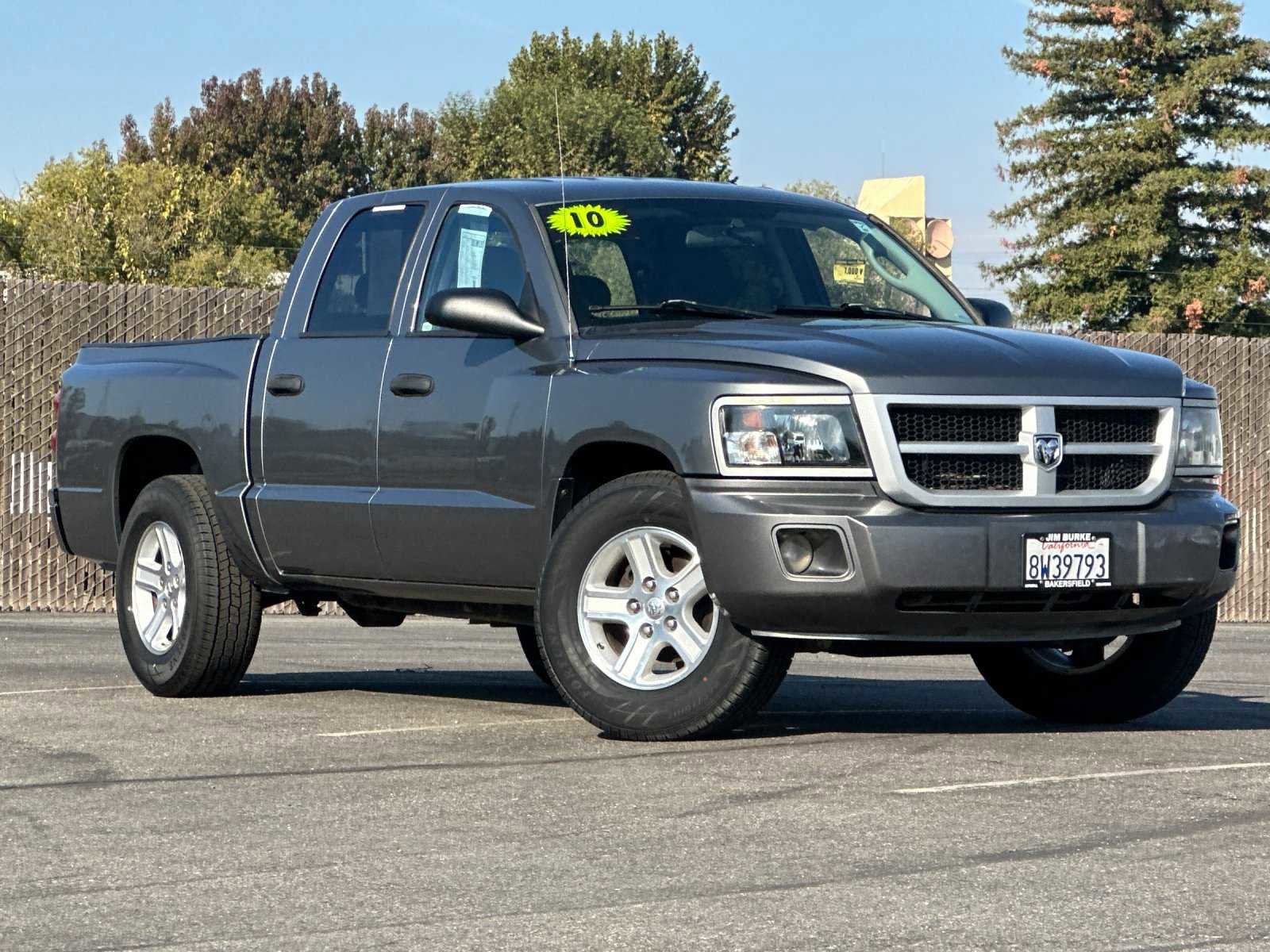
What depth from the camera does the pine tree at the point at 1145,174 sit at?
5628 centimetres

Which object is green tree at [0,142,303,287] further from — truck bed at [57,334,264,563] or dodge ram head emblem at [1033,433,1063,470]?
dodge ram head emblem at [1033,433,1063,470]

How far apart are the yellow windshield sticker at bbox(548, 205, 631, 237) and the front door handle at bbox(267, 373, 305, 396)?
1214 mm

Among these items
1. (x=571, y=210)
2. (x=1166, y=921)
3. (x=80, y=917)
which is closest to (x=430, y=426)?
(x=571, y=210)

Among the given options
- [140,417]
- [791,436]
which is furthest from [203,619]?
[791,436]

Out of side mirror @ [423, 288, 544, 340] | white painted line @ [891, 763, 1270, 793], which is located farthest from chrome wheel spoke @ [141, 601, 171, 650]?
white painted line @ [891, 763, 1270, 793]

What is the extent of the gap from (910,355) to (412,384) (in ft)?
6.46

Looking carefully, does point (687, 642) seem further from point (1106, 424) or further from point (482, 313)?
point (1106, 424)

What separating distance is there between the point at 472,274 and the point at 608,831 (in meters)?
3.21

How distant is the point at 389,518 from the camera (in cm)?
805

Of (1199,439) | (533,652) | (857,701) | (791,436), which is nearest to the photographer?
(791,436)

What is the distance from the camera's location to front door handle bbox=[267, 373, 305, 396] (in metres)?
8.50

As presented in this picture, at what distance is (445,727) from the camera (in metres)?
7.75

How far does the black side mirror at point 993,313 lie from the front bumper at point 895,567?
5.97 feet

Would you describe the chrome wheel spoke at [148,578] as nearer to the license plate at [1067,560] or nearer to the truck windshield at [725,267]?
the truck windshield at [725,267]
